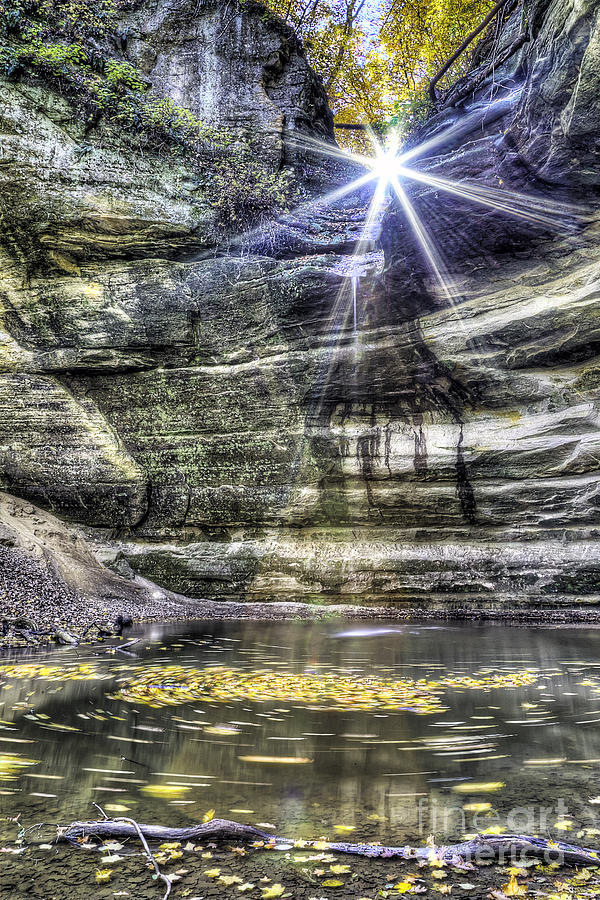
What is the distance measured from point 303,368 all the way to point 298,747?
11220mm

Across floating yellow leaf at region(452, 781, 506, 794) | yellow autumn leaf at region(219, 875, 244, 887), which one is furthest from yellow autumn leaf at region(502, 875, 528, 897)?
yellow autumn leaf at region(219, 875, 244, 887)

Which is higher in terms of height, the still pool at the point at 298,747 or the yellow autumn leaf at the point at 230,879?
the still pool at the point at 298,747

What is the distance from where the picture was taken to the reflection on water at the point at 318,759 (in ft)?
9.91

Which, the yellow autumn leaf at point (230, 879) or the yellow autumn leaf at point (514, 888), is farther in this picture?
the yellow autumn leaf at point (230, 879)

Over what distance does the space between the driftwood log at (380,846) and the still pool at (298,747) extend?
143 millimetres

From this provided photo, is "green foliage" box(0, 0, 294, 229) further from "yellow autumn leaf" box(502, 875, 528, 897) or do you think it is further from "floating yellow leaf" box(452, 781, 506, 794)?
"yellow autumn leaf" box(502, 875, 528, 897)

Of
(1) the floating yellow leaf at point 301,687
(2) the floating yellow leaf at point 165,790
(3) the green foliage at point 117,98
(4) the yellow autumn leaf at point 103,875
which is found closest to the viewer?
(4) the yellow autumn leaf at point 103,875

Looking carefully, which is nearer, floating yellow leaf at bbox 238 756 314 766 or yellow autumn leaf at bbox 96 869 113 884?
yellow autumn leaf at bbox 96 869 113 884

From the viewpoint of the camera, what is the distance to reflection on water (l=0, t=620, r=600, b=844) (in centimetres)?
302

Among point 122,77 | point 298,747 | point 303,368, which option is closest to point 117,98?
point 122,77

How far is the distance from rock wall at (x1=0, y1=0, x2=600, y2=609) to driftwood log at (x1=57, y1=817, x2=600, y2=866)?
1102cm

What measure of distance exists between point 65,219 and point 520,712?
1547 cm

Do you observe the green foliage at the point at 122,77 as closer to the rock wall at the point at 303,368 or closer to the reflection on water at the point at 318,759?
the rock wall at the point at 303,368

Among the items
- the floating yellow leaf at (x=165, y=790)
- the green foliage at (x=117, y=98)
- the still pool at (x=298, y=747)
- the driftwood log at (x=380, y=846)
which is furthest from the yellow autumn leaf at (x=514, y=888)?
the green foliage at (x=117, y=98)
